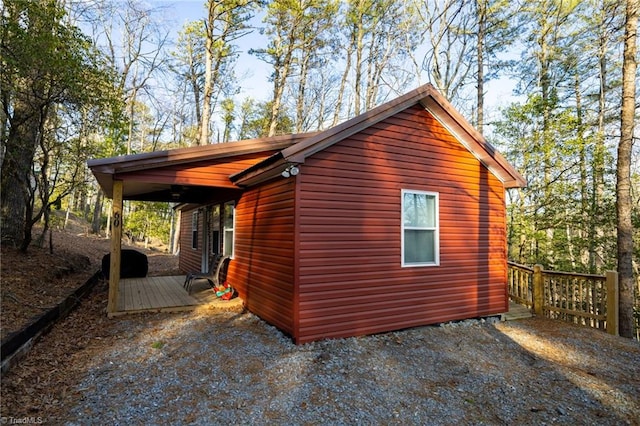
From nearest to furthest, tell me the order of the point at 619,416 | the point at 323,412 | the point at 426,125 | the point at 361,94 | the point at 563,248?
the point at 323,412 < the point at 619,416 < the point at 426,125 < the point at 563,248 < the point at 361,94

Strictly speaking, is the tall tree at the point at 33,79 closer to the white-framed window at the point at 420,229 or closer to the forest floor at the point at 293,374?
the forest floor at the point at 293,374

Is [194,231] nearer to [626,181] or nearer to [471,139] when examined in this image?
[471,139]

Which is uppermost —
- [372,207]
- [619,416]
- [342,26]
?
[342,26]

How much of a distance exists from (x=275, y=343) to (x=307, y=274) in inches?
42.8

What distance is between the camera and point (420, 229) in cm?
583

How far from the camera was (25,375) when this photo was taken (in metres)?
3.50

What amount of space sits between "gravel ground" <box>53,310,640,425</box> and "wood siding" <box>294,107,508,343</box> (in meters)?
0.49

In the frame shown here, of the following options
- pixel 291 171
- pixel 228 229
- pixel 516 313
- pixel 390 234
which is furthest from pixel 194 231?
pixel 516 313

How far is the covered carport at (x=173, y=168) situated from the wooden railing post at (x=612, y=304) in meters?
6.58

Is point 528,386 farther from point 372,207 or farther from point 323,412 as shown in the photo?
point 372,207

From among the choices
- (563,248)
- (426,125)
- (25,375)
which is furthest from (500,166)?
(25,375)

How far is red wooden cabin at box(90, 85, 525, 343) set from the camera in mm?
4891

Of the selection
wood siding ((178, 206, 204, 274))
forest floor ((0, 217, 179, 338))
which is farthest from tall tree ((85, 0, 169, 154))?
forest floor ((0, 217, 179, 338))

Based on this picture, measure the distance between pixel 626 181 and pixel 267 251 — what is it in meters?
7.46
